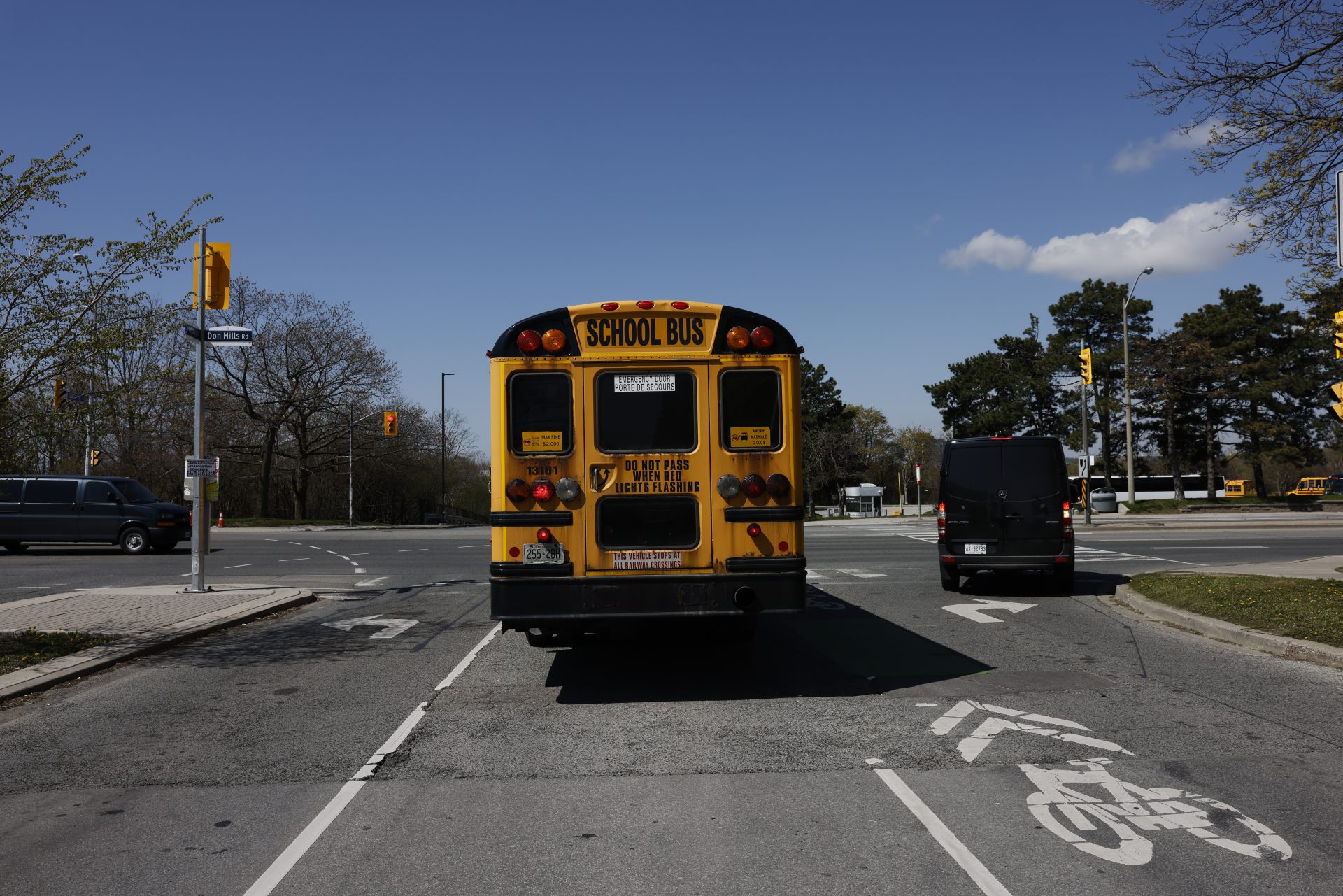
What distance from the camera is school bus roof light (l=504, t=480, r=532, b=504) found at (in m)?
7.63

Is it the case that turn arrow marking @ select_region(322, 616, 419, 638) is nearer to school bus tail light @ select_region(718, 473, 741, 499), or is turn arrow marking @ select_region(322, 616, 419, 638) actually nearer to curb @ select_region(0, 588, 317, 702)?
curb @ select_region(0, 588, 317, 702)

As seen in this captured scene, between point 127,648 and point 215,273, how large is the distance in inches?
248

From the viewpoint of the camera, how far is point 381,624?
40.7 ft

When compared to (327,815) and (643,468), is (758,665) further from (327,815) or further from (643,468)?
(327,815)

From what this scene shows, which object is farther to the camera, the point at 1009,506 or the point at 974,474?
the point at 974,474

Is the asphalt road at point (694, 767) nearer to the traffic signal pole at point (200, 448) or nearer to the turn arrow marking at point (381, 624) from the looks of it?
the turn arrow marking at point (381, 624)

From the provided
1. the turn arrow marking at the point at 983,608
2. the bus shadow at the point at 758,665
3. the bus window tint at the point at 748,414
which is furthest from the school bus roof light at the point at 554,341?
the turn arrow marking at the point at 983,608

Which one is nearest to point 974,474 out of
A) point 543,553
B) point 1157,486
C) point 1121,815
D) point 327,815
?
point 543,553

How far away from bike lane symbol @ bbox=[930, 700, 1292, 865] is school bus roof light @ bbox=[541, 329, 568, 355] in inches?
160

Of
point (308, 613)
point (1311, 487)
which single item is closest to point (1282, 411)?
point (1311, 487)

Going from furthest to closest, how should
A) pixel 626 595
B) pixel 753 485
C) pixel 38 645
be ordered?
pixel 38 645 → pixel 753 485 → pixel 626 595

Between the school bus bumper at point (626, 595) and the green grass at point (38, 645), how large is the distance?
495 cm

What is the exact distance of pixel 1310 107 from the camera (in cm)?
1109

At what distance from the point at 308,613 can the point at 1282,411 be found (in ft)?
195
